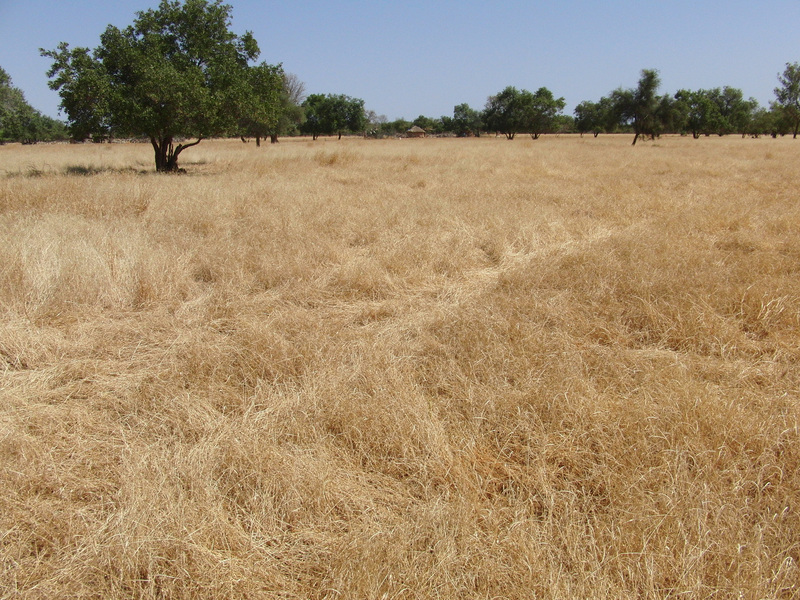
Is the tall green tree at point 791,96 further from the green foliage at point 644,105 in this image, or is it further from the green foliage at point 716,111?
the green foliage at point 644,105

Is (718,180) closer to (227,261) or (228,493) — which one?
(227,261)

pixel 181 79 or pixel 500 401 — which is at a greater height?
pixel 181 79

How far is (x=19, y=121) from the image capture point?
56.9 metres

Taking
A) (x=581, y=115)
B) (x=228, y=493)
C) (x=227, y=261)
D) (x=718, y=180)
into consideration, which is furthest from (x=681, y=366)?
(x=581, y=115)

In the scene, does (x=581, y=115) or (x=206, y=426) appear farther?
(x=581, y=115)

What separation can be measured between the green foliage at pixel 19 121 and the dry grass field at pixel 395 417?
59008mm

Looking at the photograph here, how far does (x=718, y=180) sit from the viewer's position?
13484mm

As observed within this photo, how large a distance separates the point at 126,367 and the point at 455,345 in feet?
9.02

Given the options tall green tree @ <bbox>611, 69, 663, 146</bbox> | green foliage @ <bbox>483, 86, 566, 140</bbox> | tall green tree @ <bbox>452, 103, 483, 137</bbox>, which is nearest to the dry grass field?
tall green tree @ <bbox>611, 69, 663, 146</bbox>

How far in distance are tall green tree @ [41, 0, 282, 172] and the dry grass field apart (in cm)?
987

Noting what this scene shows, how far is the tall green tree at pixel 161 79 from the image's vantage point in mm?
14406

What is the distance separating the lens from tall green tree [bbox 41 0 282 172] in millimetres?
14406

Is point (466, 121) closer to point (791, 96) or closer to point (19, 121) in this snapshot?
point (791, 96)

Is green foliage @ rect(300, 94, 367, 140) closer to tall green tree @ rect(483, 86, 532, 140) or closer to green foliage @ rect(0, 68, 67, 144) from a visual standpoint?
tall green tree @ rect(483, 86, 532, 140)
